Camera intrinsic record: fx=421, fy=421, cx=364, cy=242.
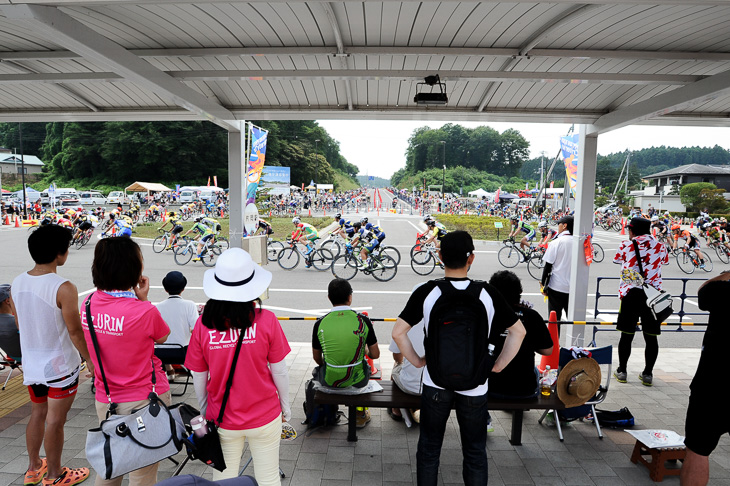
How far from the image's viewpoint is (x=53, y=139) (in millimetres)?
65062

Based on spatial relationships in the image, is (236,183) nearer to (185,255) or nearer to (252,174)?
(252,174)

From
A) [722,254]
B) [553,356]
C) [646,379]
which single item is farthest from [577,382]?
[722,254]

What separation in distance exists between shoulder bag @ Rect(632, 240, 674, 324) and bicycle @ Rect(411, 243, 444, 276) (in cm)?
819

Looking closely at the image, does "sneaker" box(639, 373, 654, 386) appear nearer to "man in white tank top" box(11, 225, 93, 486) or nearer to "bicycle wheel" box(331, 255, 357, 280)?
"man in white tank top" box(11, 225, 93, 486)

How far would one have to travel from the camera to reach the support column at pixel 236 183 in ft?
18.3

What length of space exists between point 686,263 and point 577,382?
1502cm

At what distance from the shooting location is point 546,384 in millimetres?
3676

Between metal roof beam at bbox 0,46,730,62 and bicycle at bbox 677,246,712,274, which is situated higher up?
metal roof beam at bbox 0,46,730,62

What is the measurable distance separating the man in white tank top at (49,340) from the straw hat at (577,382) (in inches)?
134

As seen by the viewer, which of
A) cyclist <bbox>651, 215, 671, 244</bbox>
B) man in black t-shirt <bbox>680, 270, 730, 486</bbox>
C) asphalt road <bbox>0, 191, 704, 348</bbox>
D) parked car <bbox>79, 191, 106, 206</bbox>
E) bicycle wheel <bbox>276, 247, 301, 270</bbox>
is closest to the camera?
man in black t-shirt <bbox>680, 270, 730, 486</bbox>

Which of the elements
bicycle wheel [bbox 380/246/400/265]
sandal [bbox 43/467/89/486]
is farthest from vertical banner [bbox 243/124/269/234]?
bicycle wheel [bbox 380/246/400/265]

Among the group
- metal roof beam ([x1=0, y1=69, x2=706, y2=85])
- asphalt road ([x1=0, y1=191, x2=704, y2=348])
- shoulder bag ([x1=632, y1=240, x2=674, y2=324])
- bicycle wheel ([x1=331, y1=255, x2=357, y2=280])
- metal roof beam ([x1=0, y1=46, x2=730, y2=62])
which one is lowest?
asphalt road ([x1=0, y1=191, x2=704, y2=348])

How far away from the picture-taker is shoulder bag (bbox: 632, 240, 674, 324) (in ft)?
14.9

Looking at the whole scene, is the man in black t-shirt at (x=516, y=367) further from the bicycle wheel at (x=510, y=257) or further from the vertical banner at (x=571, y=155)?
the bicycle wheel at (x=510, y=257)
